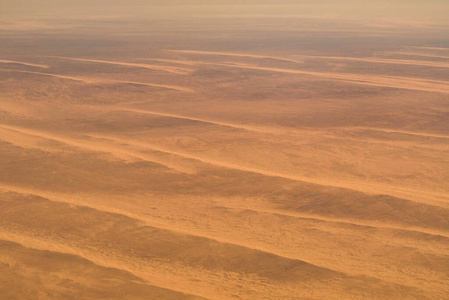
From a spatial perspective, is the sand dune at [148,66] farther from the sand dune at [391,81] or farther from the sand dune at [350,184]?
the sand dune at [350,184]

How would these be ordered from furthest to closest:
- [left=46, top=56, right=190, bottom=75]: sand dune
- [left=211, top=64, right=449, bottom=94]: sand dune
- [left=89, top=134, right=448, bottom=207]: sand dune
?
[left=46, top=56, right=190, bottom=75]: sand dune < [left=211, top=64, right=449, bottom=94]: sand dune < [left=89, top=134, right=448, bottom=207]: sand dune

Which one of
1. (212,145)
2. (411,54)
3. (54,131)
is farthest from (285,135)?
(411,54)

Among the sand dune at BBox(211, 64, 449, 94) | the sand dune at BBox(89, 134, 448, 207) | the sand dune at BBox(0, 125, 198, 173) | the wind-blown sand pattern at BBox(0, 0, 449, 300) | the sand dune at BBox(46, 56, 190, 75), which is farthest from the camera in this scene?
the sand dune at BBox(46, 56, 190, 75)

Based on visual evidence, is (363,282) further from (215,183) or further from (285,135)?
(285,135)

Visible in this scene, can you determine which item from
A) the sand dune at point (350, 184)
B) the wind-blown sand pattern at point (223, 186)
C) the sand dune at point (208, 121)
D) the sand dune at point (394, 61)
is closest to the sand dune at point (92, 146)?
the wind-blown sand pattern at point (223, 186)

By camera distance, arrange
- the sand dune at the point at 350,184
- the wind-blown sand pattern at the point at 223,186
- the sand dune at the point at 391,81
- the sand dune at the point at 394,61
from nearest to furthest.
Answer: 1. the wind-blown sand pattern at the point at 223,186
2. the sand dune at the point at 350,184
3. the sand dune at the point at 391,81
4. the sand dune at the point at 394,61

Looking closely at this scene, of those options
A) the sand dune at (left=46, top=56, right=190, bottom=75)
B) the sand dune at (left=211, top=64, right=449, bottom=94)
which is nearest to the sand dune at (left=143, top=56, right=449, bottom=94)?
the sand dune at (left=211, top=64, right=449, bottom=94)

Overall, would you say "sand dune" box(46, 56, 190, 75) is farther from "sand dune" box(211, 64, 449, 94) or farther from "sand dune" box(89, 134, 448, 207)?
"sand dune" box(89, 134, 448, 207)

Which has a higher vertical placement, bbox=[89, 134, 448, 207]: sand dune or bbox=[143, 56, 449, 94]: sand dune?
bbox=[143, 56, 449, 94]: sand dune

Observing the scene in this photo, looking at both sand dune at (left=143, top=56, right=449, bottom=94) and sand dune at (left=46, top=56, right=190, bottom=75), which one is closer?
sand dune at (left=143, top=56, right=449, bottom=94)
